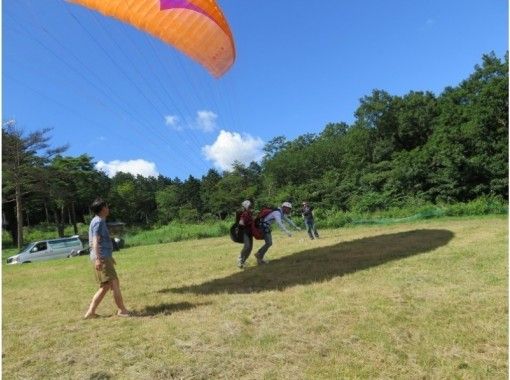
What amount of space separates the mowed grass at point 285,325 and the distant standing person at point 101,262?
230 millimetres

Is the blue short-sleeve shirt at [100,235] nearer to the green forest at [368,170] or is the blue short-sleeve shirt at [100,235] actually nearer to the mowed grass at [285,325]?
the mowed grass at [285,325]

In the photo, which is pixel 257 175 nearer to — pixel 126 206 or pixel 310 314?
pixel 126 206

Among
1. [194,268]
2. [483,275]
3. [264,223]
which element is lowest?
[483,275]

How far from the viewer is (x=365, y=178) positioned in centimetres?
4300

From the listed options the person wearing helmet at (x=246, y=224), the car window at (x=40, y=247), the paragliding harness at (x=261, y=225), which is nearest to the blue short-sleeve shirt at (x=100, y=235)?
the person wearing helmet at (x=246, y=224)

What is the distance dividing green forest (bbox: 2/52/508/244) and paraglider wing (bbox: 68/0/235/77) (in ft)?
34.9

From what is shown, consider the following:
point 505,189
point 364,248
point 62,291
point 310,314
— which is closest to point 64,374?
point 310,314

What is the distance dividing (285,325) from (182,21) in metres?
5.62

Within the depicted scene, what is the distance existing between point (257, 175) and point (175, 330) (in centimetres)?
7058

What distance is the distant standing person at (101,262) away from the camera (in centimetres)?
671

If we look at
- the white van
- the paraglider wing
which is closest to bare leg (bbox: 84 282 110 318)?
the paraglider wing

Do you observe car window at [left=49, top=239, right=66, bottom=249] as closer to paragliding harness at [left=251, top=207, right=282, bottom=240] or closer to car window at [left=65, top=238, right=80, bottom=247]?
car window at [left=65, top=238, right=80, bottom=247]

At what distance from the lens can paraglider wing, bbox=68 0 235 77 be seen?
26.9 ft

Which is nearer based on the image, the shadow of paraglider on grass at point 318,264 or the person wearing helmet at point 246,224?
the shadow of paraglider on grass at point 318,264
